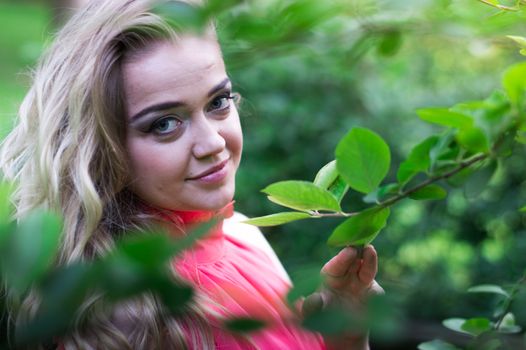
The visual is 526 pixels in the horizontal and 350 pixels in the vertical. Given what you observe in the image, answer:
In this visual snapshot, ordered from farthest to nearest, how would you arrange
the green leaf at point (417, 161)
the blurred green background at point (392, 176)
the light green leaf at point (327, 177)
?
the blurred green background at point (392, 176)
the light green leaf at point (327, 177)
the green leaf at point (417, 161)

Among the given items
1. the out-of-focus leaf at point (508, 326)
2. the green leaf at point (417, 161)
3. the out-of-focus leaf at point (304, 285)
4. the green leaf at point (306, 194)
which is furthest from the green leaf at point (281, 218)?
the out-of-focus leaf at point (508, 326)

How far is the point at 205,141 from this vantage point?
53.6 inches

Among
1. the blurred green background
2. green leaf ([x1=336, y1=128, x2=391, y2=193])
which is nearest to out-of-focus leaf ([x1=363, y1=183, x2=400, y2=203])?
green leaf ([x1=336, y1=128, x2=391, y2=193])

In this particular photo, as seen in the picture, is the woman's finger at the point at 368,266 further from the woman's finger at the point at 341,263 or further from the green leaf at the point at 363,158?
the green leaf at the point at 363,158

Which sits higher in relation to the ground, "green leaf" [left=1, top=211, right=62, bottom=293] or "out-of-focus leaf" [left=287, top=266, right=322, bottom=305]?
"green leaf" [left=1, top=211, right=62, bottom=293]

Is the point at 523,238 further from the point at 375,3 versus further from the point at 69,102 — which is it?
the point at 375,3

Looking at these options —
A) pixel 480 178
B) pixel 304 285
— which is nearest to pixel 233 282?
pixel 480 178

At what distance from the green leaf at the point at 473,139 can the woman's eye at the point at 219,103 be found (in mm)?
722

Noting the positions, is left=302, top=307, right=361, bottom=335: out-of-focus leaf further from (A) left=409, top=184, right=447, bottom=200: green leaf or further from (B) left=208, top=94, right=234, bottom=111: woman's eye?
Answer: (B) left=208, top=94, right=234, bottom=111: woman's eye

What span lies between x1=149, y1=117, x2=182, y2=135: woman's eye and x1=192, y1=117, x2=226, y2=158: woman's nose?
0.04m

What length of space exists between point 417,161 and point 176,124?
0.64 m

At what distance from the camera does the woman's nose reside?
4.46 ft

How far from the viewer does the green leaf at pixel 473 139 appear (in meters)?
0.77

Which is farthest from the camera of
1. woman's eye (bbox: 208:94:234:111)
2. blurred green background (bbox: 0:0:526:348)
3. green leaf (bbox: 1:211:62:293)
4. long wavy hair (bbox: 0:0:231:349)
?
blurred green background (bbox: 0:0:526:348)
